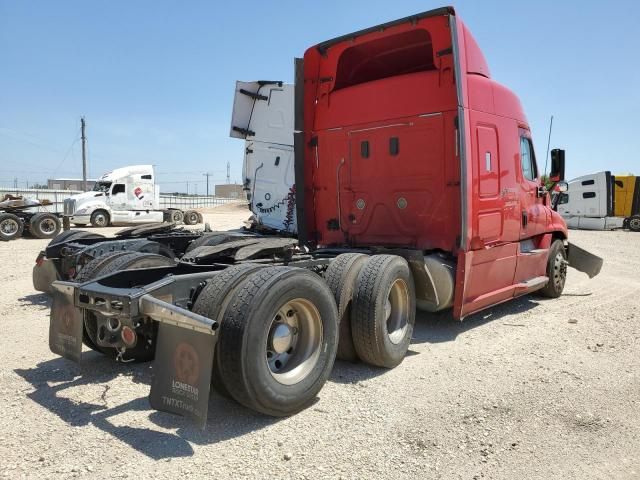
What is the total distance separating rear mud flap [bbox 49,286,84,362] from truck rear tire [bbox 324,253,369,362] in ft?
6.58

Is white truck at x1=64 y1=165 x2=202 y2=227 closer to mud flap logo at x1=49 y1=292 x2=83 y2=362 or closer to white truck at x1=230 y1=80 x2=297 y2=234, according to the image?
white truck at x1=230 y1=80 x2=297 y2=234

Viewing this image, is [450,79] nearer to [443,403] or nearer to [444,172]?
[444,172]

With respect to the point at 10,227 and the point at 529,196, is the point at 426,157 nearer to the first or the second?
the point at 529,196

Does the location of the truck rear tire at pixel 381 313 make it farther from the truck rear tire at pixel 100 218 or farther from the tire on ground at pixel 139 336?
the truck rear tire at pixel 100 218

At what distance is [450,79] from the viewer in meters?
5.46

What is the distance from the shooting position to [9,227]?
17141 millimetres

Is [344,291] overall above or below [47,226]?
below

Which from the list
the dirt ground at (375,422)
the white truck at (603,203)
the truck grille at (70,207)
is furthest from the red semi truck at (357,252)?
the white truck at (603,203)

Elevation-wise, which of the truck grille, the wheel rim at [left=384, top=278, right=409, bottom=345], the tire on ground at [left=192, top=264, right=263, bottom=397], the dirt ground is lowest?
the dirt ground

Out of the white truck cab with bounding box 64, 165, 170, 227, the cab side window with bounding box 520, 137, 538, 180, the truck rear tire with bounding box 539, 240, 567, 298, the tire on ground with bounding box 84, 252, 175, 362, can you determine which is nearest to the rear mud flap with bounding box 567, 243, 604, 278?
the truck rear tire with bounding box 539, 240, 567, 298

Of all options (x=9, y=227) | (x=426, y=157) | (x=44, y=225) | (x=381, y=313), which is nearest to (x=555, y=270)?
(x=426, y=157)

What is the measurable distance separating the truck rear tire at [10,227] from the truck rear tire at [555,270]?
16.8m

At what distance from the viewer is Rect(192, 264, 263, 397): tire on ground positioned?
319 centimetres

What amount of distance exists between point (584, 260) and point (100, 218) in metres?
20.4
